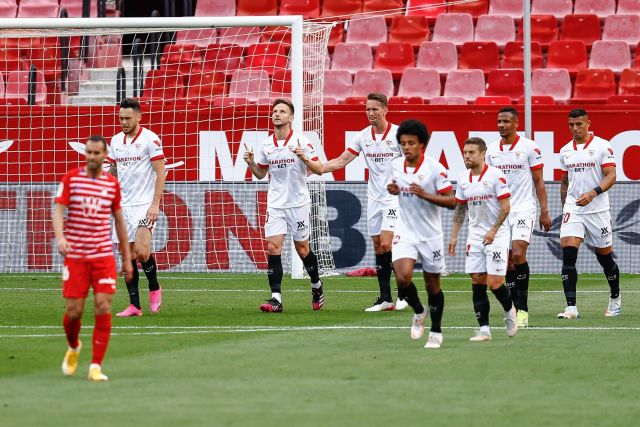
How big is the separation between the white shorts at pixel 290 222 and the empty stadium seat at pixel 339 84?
8.99 meters

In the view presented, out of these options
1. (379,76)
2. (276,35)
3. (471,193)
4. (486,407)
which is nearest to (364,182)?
(379,76)

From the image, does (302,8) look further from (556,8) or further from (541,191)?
(541,191)

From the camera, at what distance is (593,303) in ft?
51.5

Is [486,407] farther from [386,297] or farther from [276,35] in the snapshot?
[276,35]

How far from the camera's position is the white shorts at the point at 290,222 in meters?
14.7

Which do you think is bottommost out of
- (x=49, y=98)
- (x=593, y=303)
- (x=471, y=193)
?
(x=593, y=303)

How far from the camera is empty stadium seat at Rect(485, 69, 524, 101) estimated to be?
23.2 metres

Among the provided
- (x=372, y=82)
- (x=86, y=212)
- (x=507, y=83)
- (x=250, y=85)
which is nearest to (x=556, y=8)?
(x=507, y=83)

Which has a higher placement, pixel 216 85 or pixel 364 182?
pixel 216 85

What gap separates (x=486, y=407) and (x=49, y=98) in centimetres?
1595

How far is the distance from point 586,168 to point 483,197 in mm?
2752

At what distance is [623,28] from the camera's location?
24.5 m

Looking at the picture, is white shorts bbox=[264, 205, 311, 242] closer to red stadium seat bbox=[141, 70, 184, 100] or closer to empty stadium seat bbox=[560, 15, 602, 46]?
red stadium seat bbox=[141, 70, 184, 100]

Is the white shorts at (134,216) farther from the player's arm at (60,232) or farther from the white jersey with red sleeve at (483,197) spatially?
the player's arm at (60,232)
